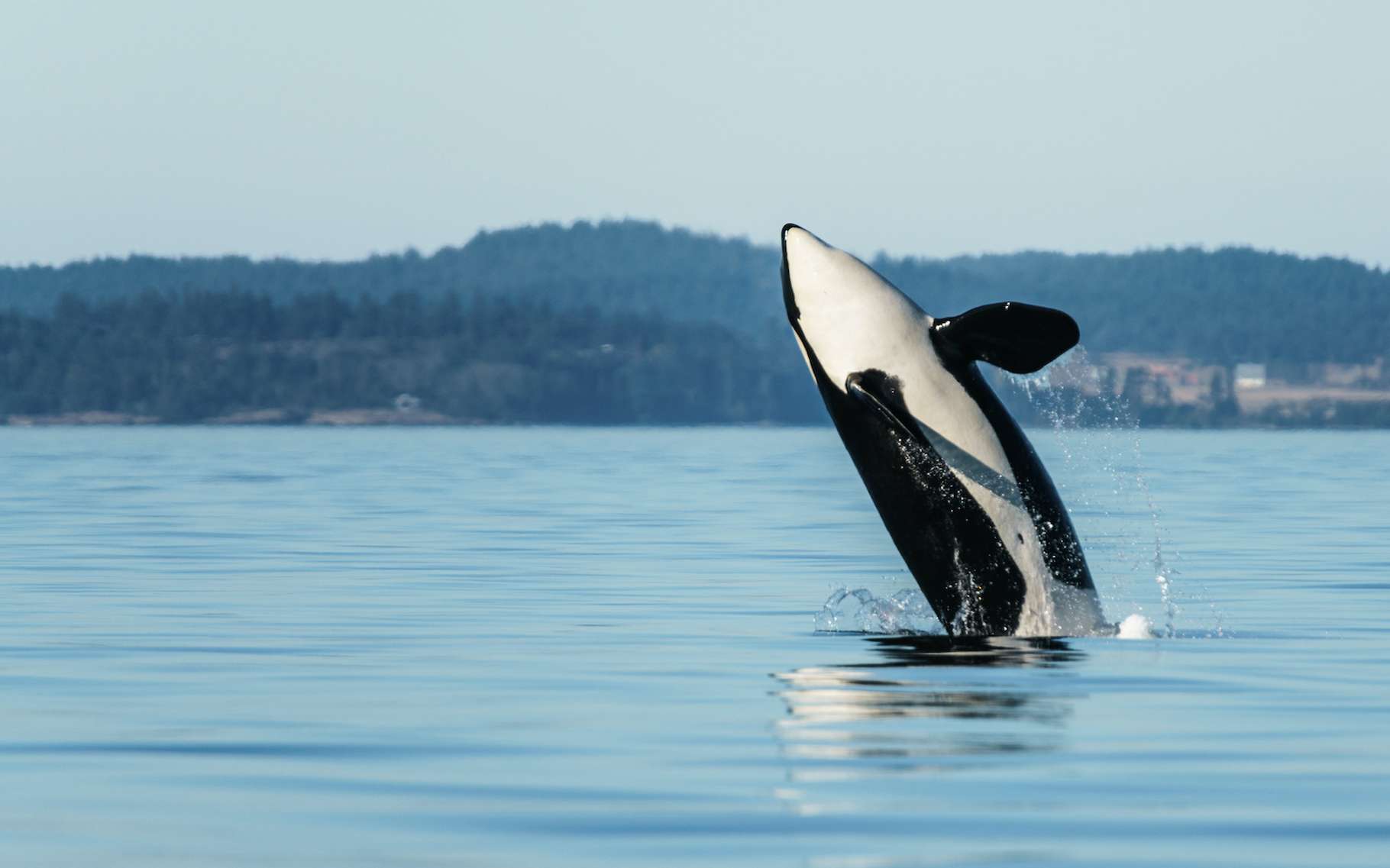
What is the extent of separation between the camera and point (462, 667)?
18.1m

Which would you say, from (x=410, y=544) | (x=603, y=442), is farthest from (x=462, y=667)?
(x=603, y=442)

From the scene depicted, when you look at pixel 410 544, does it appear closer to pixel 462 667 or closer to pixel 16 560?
pixel 16 560

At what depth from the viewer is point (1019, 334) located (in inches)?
680

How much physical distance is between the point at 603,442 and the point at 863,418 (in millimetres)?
148745

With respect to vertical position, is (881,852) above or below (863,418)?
below

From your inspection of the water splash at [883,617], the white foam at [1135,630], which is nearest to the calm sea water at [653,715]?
the water splash at [883,617]

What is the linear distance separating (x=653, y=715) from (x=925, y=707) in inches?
69.8

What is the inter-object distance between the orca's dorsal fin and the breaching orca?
0.04ft

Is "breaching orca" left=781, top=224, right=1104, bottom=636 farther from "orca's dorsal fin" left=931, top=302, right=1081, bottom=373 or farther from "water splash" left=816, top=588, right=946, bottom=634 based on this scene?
"water splash" left=816, top=588, right=946, bottom=634

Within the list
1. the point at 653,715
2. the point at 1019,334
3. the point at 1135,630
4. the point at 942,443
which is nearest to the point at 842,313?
the point at 942,443

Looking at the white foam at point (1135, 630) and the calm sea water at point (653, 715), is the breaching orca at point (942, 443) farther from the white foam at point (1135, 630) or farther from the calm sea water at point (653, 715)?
the white foam at point (1135, 630)

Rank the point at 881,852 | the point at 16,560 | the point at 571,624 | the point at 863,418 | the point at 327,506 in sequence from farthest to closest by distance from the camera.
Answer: the point at 327,506
the point at 16,560
the point at 571,624
the point at 863,418
the point at 881,852

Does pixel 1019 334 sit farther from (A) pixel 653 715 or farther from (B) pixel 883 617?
(B) pixel 883 617

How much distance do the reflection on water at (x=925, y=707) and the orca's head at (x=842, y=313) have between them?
2353mm
